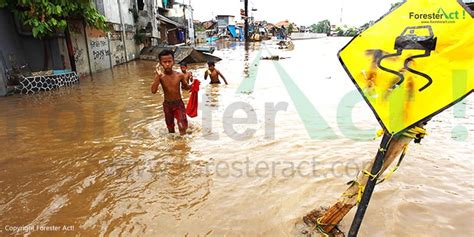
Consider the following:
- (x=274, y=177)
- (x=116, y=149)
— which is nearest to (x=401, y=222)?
(x=274, y=177)

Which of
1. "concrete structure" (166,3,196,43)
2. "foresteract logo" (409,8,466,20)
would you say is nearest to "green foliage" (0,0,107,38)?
"foresteract logo" (409,8,466,20)

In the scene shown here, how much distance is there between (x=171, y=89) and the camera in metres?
4.96

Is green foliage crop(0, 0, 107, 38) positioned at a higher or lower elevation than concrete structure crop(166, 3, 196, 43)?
lower

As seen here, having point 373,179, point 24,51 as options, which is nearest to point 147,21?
point 24,51

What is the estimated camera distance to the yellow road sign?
166cm

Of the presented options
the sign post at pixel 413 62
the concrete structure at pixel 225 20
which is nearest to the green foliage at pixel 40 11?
the sign post at pixel 413 62

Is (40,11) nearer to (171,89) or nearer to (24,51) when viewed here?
(24,51)

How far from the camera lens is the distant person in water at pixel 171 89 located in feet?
15.4

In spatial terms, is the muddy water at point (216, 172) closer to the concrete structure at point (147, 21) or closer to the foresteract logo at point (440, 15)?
the foresteract logo at point (440, 15)

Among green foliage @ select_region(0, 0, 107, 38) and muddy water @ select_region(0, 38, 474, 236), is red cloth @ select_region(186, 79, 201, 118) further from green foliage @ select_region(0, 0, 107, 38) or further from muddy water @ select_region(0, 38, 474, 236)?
green foliage @ select_region(0, 0, 107, 38)

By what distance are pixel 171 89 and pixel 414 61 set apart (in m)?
3.85

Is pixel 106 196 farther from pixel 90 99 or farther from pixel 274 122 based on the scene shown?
Result: pixel 90 99

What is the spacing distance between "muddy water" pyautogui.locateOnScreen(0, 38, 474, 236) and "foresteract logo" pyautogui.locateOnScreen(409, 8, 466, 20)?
188 centimetres

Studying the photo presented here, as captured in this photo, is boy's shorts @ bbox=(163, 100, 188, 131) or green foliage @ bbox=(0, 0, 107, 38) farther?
green foliage @ bbox=(0, 0, 107, 38)
